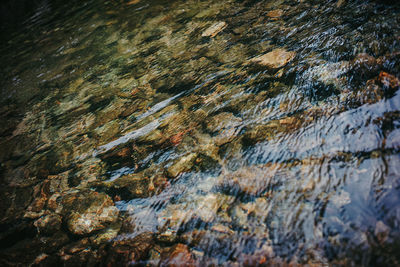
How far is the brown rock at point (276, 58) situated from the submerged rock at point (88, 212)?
236cm

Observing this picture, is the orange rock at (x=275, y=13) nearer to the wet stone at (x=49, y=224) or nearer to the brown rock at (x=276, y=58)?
the brown rock at (x=276, y=58)

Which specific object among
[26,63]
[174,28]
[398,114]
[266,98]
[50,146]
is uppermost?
[26,63]

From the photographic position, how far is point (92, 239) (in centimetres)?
194

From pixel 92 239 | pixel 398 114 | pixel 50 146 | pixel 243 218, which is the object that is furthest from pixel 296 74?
pixel 50 146

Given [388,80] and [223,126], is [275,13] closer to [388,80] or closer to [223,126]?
[388,80]

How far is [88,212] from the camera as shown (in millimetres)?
2109

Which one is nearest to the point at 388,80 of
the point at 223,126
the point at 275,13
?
the point at 223,126

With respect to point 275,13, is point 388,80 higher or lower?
lower

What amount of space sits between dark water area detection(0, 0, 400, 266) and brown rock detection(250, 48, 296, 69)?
0.02m

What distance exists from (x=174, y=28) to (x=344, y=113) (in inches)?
145

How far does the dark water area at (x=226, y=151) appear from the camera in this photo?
146 cm

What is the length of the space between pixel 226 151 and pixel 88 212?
1442 millimetres

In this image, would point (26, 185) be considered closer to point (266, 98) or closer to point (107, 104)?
point (107, 104)

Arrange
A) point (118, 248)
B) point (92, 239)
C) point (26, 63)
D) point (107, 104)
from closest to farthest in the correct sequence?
1. point (118, 248)
2. point (92, 239)
3. point (107, 104)
4. point (26, 63)
